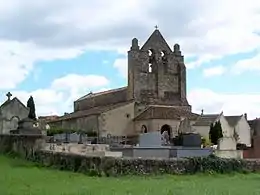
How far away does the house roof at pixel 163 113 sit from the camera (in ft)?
216

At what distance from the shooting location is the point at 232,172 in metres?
24.9

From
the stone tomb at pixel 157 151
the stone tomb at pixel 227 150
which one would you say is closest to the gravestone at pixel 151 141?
the stone tomb at pixel 157 151

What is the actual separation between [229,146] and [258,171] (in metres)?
8.00

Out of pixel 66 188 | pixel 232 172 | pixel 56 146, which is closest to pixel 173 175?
pixel 232 172

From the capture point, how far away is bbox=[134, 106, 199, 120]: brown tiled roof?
6569 centimetres

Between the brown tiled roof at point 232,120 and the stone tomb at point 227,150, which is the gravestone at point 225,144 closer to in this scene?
the stone tomb at point 227,150

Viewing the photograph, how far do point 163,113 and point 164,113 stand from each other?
13 centimetres

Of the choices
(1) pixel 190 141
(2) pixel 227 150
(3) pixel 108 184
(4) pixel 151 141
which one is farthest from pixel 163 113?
(3) pixel 108 184

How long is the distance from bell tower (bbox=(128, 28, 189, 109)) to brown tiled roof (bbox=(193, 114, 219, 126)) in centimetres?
386

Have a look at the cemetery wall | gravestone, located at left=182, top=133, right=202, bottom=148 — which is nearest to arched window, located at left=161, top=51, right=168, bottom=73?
gravestone, located at left=182, top=133, right=202, bottom=148

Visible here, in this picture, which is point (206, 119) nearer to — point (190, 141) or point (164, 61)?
point (164, 61)

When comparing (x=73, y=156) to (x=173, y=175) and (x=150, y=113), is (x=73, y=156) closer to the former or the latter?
(x=173, y=175)

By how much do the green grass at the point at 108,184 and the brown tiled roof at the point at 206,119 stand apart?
143 ft

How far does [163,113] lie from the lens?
6625cm
